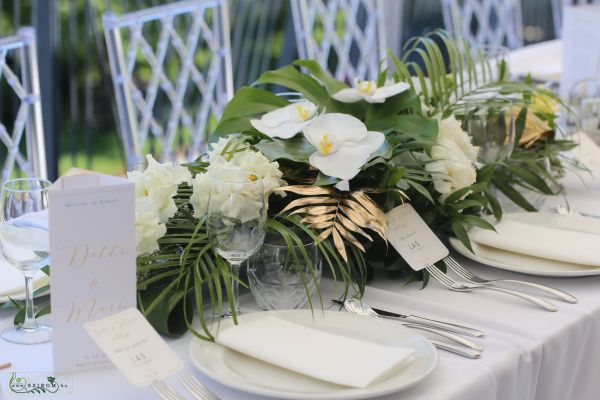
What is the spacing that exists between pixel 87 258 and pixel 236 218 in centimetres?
18

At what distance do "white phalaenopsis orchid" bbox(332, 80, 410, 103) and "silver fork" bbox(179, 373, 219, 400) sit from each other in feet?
2.15

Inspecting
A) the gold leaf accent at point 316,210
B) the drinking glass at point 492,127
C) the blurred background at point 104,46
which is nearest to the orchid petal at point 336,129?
the gold leaf accent at point 316,210

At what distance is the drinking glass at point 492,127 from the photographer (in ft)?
5.14

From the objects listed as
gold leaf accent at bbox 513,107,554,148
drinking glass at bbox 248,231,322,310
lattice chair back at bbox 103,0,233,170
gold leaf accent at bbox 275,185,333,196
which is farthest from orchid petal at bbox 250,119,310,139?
lattice chair back at bbox 103,0,233,170

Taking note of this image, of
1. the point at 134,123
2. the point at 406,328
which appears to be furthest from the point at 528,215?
the point at 134,123

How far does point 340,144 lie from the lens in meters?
1.31

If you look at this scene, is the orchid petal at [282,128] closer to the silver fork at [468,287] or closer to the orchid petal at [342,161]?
the orchid petal at [342,161]

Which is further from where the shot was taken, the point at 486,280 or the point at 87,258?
the point at 486,280

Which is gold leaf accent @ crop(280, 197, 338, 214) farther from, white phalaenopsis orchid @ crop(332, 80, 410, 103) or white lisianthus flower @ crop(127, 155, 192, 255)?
white phalaenopsis orchid @ crop(332, 80, 410, 103)

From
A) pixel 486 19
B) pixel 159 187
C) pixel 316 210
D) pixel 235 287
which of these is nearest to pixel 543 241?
pixel 316 210

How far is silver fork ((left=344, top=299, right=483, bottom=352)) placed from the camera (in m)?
1.11

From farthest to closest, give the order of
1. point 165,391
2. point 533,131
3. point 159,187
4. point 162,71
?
point 162,71 → point 533,131 → point 159,187 → point 165,391

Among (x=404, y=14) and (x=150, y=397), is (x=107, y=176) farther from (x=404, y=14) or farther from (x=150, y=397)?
(x=404, y=14)

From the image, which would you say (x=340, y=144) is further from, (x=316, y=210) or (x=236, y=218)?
(x=236, y=218)
